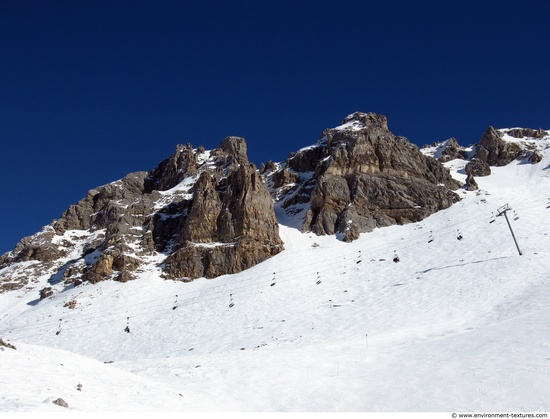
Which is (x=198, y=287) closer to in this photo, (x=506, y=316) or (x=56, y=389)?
(x=506, y=316)

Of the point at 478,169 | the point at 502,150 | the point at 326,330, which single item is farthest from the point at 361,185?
the point at 502,150

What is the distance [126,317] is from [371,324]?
93.3ft

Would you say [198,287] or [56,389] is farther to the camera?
[198,287]

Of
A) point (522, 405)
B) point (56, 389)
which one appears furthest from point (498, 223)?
point (56, 389)

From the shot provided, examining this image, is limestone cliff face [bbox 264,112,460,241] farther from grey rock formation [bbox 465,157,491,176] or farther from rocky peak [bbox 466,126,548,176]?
rocky peak [bbox 466,126,548,176]

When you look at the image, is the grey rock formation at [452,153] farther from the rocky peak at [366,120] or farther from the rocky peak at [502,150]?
the rocky peak at [366,120]

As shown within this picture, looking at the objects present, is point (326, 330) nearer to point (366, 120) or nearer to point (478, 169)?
point (478, 169)

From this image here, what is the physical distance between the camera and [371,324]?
32531mm

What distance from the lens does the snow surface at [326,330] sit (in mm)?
15711

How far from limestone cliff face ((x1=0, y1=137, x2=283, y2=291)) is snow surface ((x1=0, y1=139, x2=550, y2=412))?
295 cm

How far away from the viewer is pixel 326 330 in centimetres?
3356

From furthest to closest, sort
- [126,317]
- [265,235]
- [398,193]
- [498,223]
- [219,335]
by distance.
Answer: [398,193] < [265,235] < [498,223] < [126,317] < [219,335]

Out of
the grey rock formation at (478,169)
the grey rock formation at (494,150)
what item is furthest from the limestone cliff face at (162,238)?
the grey rock formation at (494,150)

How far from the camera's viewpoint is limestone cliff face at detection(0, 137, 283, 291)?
61.1 metres
